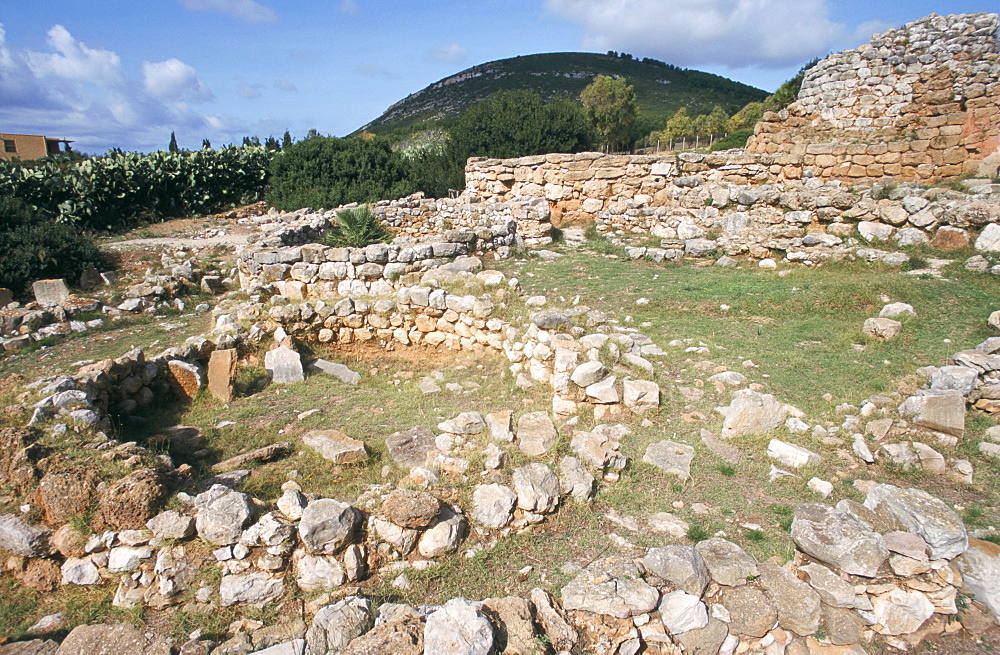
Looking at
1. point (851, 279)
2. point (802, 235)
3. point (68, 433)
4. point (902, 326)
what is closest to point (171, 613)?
point (68, 433)

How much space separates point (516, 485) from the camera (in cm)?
402

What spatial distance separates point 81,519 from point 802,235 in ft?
36.2

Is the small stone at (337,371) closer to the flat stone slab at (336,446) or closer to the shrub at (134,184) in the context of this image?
the flat stone slab at (336,446)

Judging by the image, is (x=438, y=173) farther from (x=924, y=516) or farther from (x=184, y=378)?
(x=924, y=516)

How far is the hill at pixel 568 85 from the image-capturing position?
59156mm

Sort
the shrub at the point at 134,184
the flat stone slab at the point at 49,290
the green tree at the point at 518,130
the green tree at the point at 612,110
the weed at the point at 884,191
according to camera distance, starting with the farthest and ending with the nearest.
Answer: the green tree at the point at 612,110 < the green tree at the point at 518,130 < the shrub at the point at 134,184 < the flat stone slab at the point at 49,290 < the weed at the point at 884,191

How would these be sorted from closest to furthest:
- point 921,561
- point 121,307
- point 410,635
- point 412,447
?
point 410,635, point 921,561, point 412,447, point 121,307

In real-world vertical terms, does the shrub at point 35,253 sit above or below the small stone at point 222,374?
above

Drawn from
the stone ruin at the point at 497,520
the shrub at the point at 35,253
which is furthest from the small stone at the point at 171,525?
the shrub at the point at 35,253

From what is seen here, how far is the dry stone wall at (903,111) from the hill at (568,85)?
39.6m

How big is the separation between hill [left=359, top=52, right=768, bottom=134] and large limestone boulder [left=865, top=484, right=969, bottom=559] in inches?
2078

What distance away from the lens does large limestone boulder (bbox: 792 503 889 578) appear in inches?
127

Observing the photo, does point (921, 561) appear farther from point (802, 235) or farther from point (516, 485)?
point (802, 235)

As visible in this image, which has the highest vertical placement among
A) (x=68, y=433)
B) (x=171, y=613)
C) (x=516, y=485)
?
(x=68, y=433)
